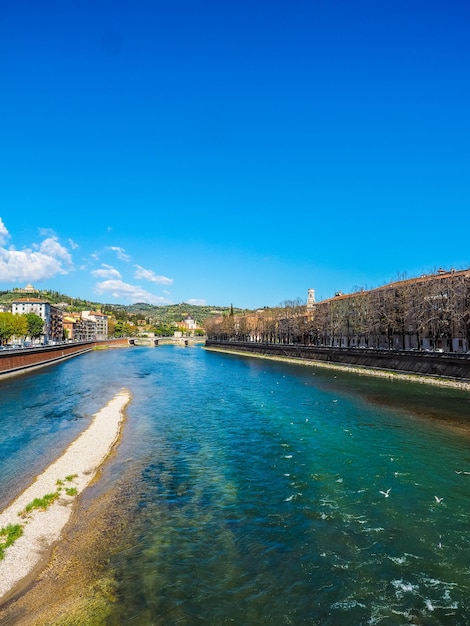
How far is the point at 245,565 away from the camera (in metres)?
12.4

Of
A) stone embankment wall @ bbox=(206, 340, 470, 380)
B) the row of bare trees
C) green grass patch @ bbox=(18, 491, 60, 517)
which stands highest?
the row of bare trees

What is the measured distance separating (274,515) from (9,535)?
9031mm

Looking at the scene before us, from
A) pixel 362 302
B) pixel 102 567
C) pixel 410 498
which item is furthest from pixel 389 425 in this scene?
pixel 362 302

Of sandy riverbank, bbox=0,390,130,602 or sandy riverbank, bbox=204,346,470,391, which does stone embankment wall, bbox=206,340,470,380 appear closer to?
sandy riverbank, bbox=204,346,470,391

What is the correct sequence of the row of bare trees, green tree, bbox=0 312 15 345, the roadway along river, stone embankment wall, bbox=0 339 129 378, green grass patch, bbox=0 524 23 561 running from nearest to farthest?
the roadway along river < green grass patch, bbox=0 524 23 561 < stone embankment wall, bbox=0 339 129 378 < the row of bare trees < green tree, bbox=0 312 15 345

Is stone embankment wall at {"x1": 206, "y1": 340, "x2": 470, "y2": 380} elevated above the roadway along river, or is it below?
Result: above

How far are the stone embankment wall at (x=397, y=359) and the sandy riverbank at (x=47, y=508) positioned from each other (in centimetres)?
4175

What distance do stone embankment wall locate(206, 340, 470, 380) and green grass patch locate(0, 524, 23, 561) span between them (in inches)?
1895

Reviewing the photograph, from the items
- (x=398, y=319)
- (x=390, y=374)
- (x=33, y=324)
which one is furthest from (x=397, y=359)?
(x=33, y=324)

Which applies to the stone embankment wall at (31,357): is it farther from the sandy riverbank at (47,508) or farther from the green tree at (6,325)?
the sandy riverbank at (47,508)

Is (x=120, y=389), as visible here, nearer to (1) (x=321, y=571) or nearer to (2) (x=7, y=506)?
(2) (x=7, y=506)

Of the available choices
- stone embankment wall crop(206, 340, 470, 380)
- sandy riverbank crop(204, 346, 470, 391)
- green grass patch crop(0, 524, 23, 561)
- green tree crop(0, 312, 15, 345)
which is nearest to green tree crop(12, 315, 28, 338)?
green tree crop(0, 312, 15, 345)

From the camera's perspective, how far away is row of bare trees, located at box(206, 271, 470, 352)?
67.6m

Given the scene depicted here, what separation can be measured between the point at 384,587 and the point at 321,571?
1.70 m
